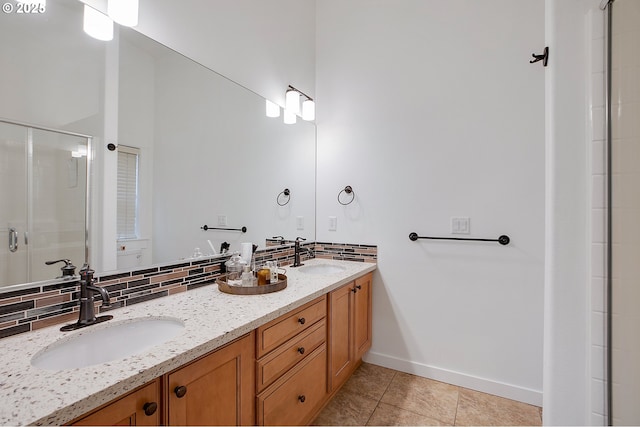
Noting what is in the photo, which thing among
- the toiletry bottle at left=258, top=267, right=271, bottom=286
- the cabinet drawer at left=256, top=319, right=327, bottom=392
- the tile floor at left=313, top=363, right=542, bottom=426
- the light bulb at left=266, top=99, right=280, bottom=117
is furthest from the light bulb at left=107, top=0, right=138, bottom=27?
the tile floor at left=313, top=363, right=542, bottom=426

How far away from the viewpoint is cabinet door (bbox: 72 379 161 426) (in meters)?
0.72

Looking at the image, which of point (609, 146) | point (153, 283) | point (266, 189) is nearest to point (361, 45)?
point (266, 189)

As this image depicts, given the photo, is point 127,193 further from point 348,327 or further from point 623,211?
point 623,211

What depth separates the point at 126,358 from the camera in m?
0.85

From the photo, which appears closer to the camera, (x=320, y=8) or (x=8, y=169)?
(x=8, y=169)

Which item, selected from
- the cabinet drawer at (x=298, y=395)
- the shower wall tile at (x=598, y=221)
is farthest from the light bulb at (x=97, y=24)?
the shower wall tile at (x=598, y=221)

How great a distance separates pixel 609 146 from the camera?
1001mm

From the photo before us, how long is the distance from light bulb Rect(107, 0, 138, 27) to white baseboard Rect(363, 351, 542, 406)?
8.50 feet

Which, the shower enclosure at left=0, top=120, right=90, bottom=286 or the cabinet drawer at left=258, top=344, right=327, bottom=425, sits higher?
the shower enclosure at left=0, top=120, right=90, bottom=286

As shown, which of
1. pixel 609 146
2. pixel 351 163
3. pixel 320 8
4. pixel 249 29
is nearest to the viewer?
pixel 609 146

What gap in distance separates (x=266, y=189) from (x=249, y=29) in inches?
43.5

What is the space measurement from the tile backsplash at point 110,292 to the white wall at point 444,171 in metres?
1.08

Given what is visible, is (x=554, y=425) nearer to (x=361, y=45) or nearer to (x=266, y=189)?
(x=266, y=189)

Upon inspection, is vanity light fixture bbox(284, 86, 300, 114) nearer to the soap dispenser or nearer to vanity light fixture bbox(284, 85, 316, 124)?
vanity light fixture bbox(284, 85, 316, 124)
